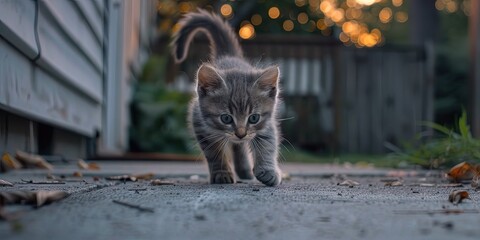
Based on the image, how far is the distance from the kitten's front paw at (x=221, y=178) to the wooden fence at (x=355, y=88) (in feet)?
27.8

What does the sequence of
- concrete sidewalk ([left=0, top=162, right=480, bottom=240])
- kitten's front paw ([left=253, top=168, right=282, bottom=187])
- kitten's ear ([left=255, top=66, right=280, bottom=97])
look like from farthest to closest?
kitten's ear ([left=255, top=66, right=280, bottom=97])
kitten's front paw ([left=253, top=168, right=282, bottom=187])
concrete sidewalk ([left=0, top=162, right=480, bottom=240])

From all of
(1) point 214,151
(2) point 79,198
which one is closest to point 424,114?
(1) point 214,151

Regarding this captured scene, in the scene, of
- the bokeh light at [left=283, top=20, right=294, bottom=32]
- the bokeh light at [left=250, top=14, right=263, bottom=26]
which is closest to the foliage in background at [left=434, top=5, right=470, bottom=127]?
the bokeh light at [left=283, top=20, right=294, bottom=32]

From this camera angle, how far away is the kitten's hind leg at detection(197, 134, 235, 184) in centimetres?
391

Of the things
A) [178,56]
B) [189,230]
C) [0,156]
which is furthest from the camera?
[178,56]

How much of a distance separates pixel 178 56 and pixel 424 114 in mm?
8445

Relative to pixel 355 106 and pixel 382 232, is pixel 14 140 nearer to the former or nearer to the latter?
pixel 382 232

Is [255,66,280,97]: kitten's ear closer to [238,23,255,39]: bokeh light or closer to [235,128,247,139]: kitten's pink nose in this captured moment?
[235,128,247,139]: kitten's pink nose

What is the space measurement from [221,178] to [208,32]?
60.5 inches

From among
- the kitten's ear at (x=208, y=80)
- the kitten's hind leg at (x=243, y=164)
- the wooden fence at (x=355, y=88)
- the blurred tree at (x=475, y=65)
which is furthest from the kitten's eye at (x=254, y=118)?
the wooden fence at (x=355, y=88)

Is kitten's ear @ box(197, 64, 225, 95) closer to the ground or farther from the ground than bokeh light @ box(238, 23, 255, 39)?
closer to the ground

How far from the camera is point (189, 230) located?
1752 mm

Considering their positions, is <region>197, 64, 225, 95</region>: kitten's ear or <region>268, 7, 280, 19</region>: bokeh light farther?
<region>268, 7, 280, 19</region>: bokeh light

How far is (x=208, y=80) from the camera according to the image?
398cm
